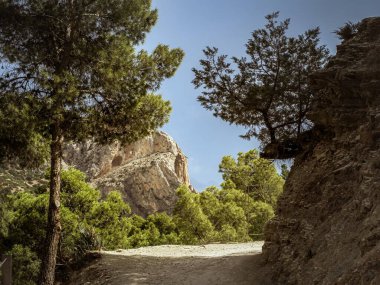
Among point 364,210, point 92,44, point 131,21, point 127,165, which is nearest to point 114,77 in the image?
point 92,44

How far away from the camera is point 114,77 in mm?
11500

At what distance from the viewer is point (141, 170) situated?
68500 mm

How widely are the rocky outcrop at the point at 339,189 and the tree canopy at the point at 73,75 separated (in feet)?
16.6

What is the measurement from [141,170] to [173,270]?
5788 centimetres

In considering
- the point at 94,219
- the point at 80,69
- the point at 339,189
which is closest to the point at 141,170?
the point at 94,219

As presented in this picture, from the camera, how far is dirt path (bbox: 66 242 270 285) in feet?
32.6

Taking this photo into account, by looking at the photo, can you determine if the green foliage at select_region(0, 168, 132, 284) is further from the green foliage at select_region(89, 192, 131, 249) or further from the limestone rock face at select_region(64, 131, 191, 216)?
the limestone rock face at select_region(64, 131, 191, 216)

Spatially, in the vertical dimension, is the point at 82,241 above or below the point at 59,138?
below

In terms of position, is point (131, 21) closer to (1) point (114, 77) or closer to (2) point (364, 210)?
(1) point (114, 77)

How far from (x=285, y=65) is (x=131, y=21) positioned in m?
4.78

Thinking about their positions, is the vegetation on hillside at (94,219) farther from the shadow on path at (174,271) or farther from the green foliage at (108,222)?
the shadow on path at (174,271)

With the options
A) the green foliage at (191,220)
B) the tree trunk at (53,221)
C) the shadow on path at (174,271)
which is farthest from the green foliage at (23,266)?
the green foliage at (191,220)

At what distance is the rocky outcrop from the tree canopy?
507 cm

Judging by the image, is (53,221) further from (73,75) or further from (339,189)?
(339,189)
